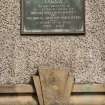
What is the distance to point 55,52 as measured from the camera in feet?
14.6

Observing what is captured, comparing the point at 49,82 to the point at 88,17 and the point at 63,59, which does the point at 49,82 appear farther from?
the point at 88,17

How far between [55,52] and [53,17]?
0.38 m

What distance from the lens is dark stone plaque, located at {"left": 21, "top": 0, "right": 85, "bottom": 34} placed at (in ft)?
14.7

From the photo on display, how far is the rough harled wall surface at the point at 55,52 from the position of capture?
4434mm

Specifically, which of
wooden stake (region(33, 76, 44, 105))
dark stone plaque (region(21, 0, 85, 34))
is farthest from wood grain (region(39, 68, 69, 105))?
dark stone plaque (region(21, 0, 85, 34))

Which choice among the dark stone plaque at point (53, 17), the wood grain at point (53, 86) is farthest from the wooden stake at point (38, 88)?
the dark stone plaque at point (53, 17)

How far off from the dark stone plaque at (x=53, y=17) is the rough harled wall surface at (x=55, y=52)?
8 cm

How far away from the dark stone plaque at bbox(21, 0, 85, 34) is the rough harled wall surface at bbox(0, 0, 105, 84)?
76 mm

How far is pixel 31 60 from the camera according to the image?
4.45 meters

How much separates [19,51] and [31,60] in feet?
0.53

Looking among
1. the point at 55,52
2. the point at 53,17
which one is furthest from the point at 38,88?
the point at 53,17

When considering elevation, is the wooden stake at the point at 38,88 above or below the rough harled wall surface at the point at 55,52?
below

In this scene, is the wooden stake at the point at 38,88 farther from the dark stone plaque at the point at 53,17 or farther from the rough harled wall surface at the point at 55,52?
the dark stone plaque at the point at 53,17

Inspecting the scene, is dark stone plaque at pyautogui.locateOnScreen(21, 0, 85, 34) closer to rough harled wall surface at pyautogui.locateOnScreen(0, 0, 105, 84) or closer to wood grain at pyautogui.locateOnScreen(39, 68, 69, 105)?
rough harled wall surface at pyautogui.locateOnScreen(0, 0, 105, 84)
